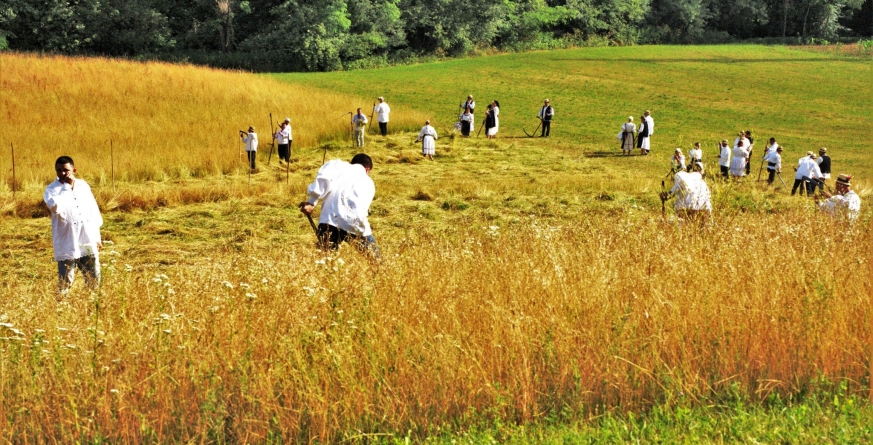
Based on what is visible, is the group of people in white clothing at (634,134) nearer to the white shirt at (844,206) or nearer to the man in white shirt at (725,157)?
the man in white shirt at (725,157)

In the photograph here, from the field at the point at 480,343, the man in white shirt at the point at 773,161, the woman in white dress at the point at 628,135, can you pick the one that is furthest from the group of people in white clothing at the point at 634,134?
the field at the point at 480,343

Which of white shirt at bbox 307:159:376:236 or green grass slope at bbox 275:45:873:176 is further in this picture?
green grass slope at bbox 275:45:873:176

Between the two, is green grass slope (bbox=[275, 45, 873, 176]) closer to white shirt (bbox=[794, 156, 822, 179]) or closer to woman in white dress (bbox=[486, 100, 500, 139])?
woman in white dress (bbox=[486, 100, 500, 139])

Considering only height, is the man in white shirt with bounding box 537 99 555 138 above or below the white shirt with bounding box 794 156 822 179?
above

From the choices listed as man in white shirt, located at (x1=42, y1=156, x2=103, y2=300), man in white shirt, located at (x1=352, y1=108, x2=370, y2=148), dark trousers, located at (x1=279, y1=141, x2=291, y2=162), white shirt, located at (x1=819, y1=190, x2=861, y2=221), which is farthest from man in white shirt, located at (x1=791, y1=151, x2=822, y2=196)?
man in white shirt, located at (x1=42, y1=156, x2=103, y2=300)

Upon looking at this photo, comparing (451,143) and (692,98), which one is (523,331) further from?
(692,98)

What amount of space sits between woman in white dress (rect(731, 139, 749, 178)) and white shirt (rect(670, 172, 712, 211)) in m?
11.6

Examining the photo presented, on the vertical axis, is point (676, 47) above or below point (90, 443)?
above

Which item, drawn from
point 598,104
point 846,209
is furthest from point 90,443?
point 598,104

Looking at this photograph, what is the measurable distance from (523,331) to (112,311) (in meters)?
2.83

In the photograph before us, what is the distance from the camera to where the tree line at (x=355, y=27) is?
187 feet

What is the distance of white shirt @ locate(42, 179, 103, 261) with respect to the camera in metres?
8.90

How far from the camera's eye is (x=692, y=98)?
46.0 metres

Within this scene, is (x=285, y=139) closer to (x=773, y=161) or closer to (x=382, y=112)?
(x=382, y=112)
